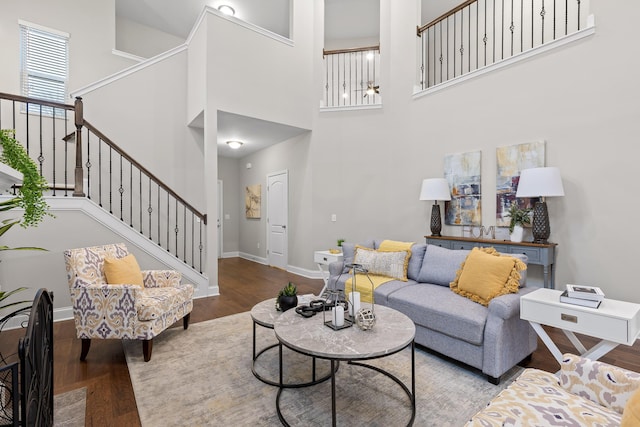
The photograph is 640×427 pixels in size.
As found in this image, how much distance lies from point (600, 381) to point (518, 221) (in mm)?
2564

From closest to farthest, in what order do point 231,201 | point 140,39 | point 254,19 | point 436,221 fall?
point 436,221
point 140,39
point 254,19
point 231,201

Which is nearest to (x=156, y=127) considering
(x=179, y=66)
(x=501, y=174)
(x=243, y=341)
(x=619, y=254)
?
(x=179, y=66)

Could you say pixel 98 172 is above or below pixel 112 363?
above

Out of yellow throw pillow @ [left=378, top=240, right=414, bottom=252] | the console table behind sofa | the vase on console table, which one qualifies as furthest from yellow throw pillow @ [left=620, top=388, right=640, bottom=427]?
the vase on console table

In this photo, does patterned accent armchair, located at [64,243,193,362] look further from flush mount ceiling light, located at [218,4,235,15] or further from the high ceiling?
flush mount ceiling light, located at [218,4,235,15]

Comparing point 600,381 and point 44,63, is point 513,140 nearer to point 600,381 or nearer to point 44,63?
point 600,381

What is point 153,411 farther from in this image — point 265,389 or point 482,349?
point 482,349

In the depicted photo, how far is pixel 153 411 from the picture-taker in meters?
1.93

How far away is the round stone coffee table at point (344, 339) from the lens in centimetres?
160

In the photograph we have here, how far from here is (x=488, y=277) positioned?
8.27ft

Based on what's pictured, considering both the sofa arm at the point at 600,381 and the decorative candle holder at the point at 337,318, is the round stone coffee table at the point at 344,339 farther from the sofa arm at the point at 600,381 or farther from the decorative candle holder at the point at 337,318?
the sofa arm at the point at 600,381

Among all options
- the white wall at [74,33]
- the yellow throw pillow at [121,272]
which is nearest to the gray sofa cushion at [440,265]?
the yellow throw pillow at [121,272]

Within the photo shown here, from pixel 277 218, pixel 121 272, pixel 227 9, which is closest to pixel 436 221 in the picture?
pixel 277 218

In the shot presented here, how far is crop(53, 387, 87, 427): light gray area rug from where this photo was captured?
1.82 meters
